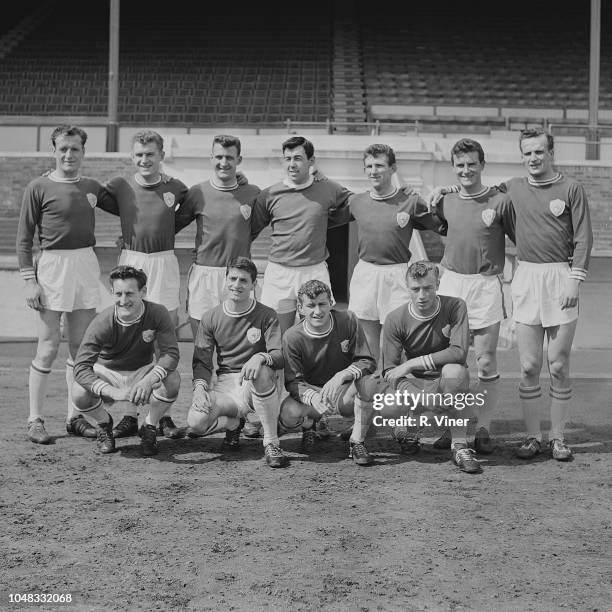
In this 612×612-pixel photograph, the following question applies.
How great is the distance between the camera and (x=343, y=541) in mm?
3791

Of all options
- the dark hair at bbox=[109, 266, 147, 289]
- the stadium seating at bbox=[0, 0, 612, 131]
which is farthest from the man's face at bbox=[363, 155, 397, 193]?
the stadium seating at bbox=[0, 0, 612, 131]

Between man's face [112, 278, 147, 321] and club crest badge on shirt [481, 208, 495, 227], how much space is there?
6.90 feet

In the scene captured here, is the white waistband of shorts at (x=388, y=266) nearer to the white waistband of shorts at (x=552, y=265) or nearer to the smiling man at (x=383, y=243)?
the smiling man at (x=383, y=243)

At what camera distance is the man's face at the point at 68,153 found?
566 centimetres

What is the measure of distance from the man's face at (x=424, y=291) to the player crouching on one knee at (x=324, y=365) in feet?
1.31

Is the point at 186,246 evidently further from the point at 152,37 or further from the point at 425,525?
the point at 152,37

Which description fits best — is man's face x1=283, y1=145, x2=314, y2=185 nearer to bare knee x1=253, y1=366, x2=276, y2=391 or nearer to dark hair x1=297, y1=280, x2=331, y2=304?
dark hair x1=297, y1=280, x2=331, y2=304

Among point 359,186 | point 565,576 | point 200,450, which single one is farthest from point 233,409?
point 359,186

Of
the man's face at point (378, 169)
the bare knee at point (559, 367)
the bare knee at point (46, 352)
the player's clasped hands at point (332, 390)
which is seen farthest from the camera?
the bare knee at point (46, 352)

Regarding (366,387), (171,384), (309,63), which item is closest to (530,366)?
(366,387)

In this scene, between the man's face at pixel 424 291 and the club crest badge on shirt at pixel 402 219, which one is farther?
the club crest badge on shirt at pixel 402 219

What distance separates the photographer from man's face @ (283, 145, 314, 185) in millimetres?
5730

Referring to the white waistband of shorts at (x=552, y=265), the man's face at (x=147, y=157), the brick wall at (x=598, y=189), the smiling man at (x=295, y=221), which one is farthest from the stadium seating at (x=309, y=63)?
the white waistband of shorts at (x=552, y=265)

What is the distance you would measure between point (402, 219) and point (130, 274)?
68.7 inches
